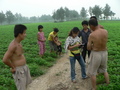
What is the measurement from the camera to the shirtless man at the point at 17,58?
293 centimetres

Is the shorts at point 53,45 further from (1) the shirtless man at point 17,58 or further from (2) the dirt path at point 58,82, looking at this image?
(1) the shirtless man at point 17,58

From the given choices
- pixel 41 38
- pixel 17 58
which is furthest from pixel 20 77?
pixel 41 38

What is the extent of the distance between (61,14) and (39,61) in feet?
255

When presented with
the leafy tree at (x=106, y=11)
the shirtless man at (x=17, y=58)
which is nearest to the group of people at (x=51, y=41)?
the shirtless man at (x=17, y=58)

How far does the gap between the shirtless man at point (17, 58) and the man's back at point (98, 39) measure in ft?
5.81

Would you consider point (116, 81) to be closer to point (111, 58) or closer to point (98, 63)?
point (98, 63)

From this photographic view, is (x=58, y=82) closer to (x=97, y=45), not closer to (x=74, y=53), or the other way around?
(x=74, y=53)

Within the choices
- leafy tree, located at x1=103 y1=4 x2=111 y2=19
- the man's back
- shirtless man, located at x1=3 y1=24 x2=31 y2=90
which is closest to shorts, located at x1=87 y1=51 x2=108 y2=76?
the man's back

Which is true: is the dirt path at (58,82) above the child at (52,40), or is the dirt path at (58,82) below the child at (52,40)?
below

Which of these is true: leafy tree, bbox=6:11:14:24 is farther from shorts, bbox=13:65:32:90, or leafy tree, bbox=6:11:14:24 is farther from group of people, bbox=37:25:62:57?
shorts, bbox=13:65:32:90

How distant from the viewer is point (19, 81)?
10.4 feet

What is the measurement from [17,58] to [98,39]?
2.07 meters

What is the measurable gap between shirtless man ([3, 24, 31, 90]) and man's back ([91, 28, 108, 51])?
177cm

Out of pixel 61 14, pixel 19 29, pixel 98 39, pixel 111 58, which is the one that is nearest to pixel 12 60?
pixel 19 29
